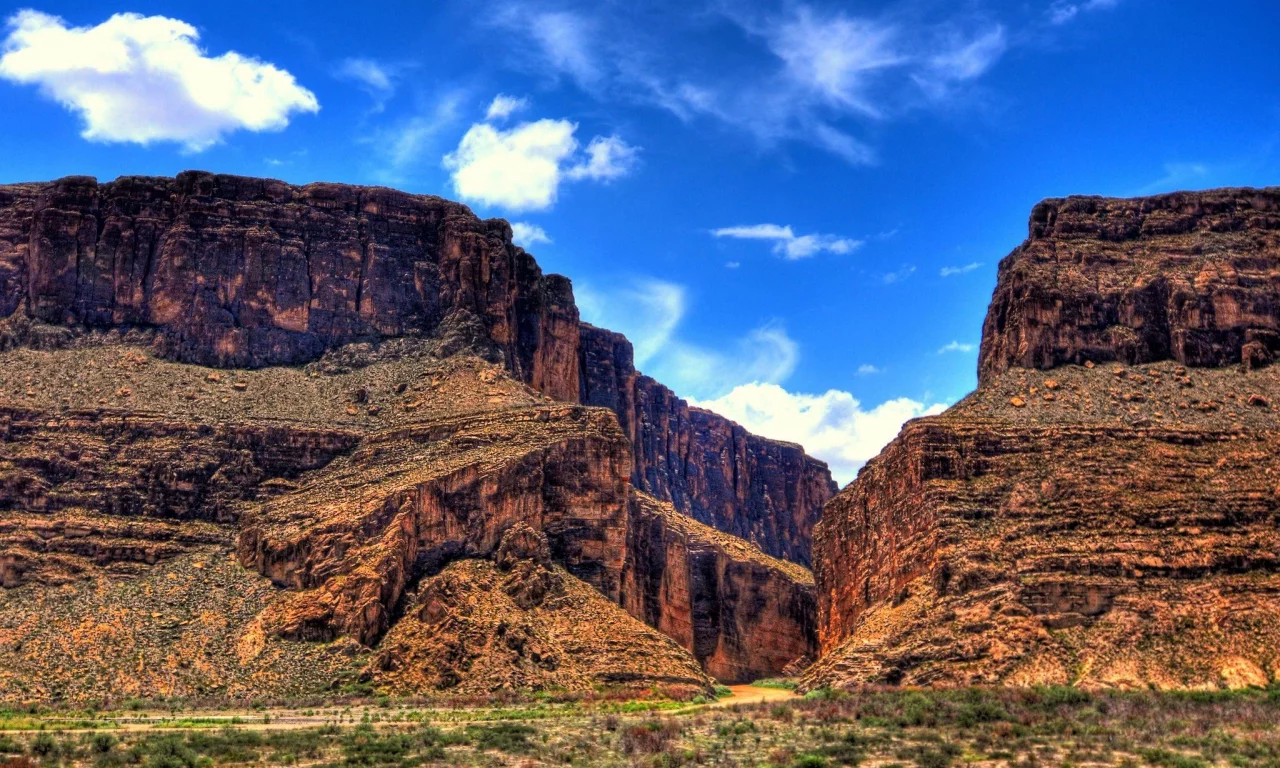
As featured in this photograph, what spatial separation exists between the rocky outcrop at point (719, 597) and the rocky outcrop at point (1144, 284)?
2971 centimetres

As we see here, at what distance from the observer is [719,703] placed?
89.4 meters

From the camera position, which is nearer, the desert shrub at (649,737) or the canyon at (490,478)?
the desert shrub at (649,737)

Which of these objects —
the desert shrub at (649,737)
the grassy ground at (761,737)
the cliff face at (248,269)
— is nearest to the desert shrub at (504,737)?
the grassy ground at (761,737)

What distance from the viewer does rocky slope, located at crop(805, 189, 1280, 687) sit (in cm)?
8606

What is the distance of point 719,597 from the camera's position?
144875mm

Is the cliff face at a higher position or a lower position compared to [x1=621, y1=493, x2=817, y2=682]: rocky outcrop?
higher

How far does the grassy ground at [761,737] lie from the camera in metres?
58.1

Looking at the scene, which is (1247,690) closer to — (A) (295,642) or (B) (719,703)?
(B) (719,703)

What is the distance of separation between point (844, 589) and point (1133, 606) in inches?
1168

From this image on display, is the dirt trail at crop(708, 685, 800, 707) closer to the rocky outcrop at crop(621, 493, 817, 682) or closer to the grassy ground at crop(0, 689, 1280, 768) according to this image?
the grassy ground at crop(0, 689, 1280, 768)

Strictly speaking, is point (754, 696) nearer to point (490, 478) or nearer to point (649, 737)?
point (490, 478)

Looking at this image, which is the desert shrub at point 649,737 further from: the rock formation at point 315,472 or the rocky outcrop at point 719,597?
the rocky outcrop at point 719,597

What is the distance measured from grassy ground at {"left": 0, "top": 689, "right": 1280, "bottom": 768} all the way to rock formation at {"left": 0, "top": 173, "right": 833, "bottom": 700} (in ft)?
46.2

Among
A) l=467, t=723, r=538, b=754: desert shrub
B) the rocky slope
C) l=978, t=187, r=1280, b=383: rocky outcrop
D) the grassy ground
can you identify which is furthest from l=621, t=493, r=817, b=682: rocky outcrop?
l=467, t=723, r=538, b=754: desert shrub
